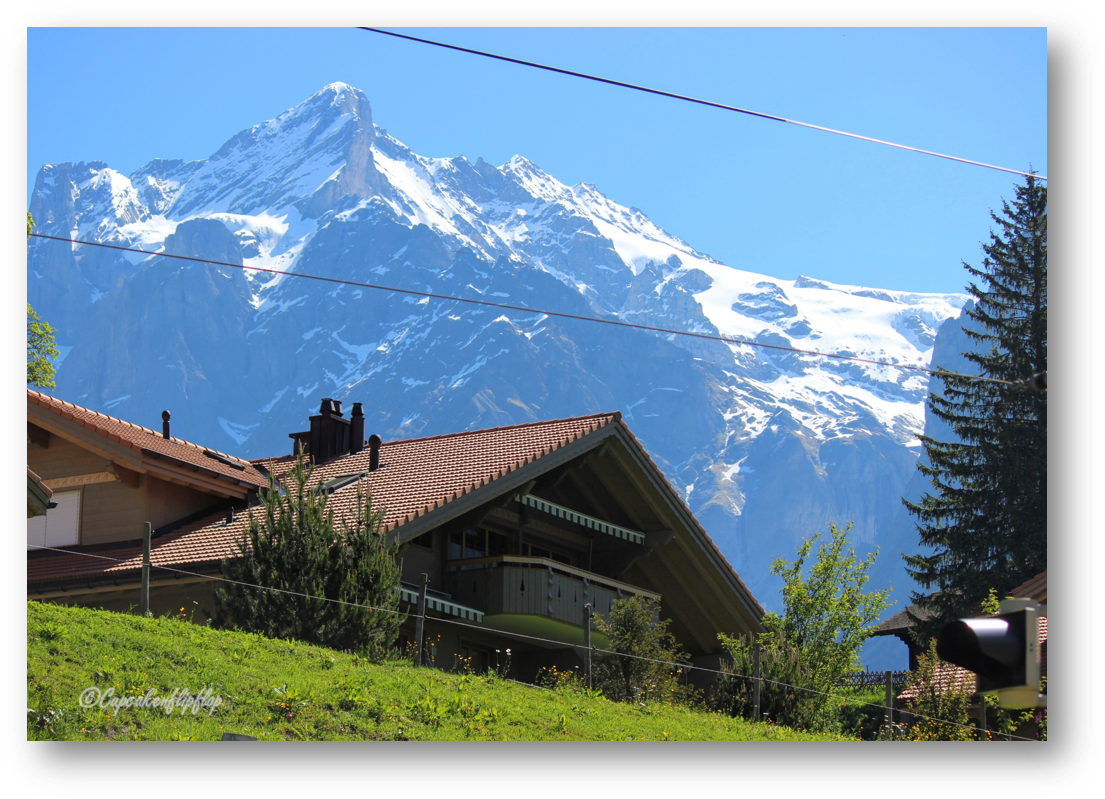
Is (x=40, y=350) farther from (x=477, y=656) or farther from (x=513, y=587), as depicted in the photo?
(x=513, y=587)

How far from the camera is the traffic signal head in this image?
27.4ft

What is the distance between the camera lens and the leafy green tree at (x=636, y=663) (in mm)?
22250

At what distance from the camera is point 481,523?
90.6ft

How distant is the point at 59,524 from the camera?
83.5 ft

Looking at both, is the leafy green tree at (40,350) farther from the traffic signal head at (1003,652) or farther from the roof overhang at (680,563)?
the traffic signal head at (1003,652)

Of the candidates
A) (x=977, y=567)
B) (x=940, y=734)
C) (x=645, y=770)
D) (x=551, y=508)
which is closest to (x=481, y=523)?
(x=551, y=508)

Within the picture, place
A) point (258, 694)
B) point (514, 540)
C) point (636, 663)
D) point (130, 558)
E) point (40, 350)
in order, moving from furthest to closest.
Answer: point (40, 350)
point (514, 540)
point (130, 558)
point (636, 663)
point (258, 694)

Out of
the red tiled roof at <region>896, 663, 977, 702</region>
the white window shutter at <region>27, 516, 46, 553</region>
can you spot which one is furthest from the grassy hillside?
the red tiled roof at <region>896, 663, 977, 702</region>

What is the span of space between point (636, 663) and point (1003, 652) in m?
14.7

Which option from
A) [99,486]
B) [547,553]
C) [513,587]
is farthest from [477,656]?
[99,486]

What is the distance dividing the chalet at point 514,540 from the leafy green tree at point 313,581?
2181mm

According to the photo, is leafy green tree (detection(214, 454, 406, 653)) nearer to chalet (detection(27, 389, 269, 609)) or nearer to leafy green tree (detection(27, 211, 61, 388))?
chalet (detection(27, 389, 269, 609))

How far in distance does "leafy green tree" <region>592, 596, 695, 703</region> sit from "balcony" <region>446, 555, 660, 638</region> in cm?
284

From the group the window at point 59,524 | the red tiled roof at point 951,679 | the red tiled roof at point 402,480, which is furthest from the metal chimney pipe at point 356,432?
the red tiled roof at point 951,679
